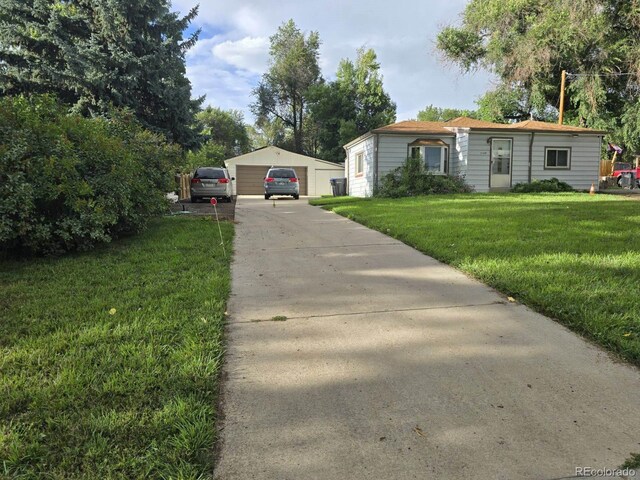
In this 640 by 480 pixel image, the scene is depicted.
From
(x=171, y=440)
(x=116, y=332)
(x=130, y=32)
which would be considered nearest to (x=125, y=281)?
(x=116, y=332)

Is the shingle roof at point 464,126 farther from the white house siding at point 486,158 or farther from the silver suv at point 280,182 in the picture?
the silver suv at point 280,182

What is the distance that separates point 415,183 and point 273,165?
1459 centimetres

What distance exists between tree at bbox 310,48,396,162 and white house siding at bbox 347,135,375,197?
1559 cm

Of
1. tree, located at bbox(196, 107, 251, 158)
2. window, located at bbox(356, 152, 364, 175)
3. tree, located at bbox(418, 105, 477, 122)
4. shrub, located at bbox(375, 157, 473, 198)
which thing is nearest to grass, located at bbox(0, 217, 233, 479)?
shrub, located at bbox(375, 157, 473, 198)

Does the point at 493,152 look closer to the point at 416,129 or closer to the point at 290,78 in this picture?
the point at 416,129

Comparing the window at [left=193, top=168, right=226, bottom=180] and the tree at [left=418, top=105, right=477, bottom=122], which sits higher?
the tree at [left=418, top=105, right=477, bottom=122]

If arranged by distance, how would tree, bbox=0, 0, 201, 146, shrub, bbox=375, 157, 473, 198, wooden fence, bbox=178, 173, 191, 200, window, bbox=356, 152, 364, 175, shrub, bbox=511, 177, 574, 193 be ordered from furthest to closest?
window, bbox=356, 152, 364, 175
wooden fence, bbox=178, 173, 191, 200
shrub, bbox=511, 177, 574, 193
shrub, bbox=375, 157, 473, 198
tree, bbox=0, 0, 201, 146

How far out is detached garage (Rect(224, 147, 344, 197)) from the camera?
95.8 ft

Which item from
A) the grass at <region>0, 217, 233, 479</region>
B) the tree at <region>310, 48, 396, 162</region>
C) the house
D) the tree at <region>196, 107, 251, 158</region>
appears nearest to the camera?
the grass at <region>0, 217, 233, 479</region>

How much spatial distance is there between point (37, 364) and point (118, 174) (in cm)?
434

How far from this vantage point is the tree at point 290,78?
44500mm

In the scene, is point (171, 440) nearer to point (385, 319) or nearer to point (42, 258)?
point (385, 319)

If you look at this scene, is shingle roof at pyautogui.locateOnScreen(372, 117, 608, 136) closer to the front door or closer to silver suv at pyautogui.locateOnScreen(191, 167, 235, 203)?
the front door

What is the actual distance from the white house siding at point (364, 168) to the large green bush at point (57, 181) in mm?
12590
